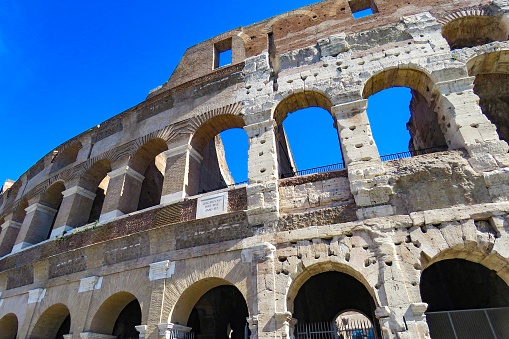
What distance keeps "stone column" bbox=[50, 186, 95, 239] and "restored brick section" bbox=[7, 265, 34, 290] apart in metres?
0.97

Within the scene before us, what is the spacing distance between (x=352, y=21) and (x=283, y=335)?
24.7ft

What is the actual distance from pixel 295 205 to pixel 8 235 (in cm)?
1036

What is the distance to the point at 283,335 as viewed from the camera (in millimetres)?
5328

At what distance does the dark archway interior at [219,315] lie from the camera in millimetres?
8680

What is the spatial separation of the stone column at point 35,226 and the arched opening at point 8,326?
1823 millimetres

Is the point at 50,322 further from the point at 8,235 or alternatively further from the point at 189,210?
the point at 8,235

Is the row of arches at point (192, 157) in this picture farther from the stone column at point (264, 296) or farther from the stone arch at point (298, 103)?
the stone column at point (264, 296)

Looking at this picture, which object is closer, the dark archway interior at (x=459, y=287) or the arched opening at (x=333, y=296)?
the dark archway interior at (x=459, y=287)

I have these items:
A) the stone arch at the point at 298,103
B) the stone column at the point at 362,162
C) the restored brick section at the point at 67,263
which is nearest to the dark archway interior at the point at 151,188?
the restored brick section at the point at 67,263

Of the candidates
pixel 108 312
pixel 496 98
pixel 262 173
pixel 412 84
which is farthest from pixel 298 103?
pixel 108 312

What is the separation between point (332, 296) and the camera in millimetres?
9242

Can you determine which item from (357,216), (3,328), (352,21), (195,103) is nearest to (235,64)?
(195,103)

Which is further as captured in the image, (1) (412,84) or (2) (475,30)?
(2) (475,30)

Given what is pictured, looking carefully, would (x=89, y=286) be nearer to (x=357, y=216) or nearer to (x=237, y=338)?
(x=237, y=338)
